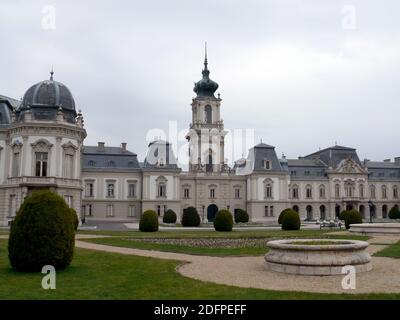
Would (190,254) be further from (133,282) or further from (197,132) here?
(197,132)

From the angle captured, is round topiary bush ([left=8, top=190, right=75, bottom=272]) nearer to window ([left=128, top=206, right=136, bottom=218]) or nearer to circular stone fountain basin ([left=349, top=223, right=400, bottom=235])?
circular stone fountain basin ([left=349, top=223, right=400, bottom=235])

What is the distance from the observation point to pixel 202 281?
Result: 412 inches

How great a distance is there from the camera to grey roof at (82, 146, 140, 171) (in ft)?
185

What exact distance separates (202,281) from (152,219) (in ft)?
71.1

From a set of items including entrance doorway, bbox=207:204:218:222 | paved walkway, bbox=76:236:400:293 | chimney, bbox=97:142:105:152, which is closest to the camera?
paved walkway, bbox=76:236:400:293

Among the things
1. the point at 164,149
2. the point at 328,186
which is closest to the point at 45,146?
the point at 164,149

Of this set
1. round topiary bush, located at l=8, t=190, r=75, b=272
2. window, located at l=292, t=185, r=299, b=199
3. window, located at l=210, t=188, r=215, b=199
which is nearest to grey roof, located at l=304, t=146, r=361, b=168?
window, located at l=292, t=185, r=299, b=199

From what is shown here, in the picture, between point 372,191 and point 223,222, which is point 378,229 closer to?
point 223,222

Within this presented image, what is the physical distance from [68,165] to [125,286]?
31489 millimetres

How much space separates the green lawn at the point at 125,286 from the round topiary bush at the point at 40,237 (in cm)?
36

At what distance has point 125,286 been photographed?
9.84 meters

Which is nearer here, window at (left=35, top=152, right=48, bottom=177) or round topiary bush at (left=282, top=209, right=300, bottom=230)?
round topiary bush at (left=282, top=209, right=300, bottom=230)

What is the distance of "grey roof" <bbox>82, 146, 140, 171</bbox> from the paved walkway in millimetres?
43084

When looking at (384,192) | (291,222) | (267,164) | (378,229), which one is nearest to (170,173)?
(267,164)
